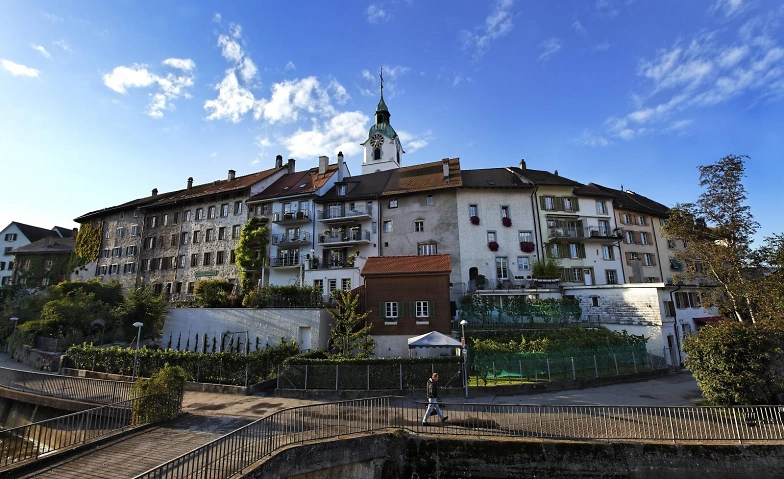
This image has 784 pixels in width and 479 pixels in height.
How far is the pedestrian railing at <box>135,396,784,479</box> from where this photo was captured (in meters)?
11.0

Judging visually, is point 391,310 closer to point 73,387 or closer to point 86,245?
point 73,387

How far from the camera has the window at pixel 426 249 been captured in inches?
1375

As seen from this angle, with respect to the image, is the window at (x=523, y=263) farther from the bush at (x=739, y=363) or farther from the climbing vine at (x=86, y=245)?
the climbing vine at (x=86, y=245)

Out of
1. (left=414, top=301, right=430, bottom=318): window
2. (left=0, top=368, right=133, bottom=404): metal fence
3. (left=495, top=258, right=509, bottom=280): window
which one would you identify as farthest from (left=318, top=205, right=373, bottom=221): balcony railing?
(left=0, top=368, right=133, bottom=404): metal fence

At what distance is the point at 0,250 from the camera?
201 ft

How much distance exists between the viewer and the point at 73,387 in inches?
640

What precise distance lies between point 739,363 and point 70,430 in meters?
21.1

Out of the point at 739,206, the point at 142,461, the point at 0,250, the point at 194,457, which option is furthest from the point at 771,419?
the point at 0,250

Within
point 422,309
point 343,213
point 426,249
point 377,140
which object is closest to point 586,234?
point 426,249

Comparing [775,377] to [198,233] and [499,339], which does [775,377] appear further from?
[198,233]

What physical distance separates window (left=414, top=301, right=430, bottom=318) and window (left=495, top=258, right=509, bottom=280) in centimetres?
1211

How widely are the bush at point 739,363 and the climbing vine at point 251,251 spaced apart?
32800mm

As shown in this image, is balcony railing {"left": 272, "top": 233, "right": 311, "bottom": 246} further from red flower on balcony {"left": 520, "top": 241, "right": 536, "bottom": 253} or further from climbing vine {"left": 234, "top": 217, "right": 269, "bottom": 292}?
red flower on balcony {"left": 520, "top": 241, "right": 536, "bottom": 253}

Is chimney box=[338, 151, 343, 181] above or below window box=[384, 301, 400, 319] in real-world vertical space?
above
